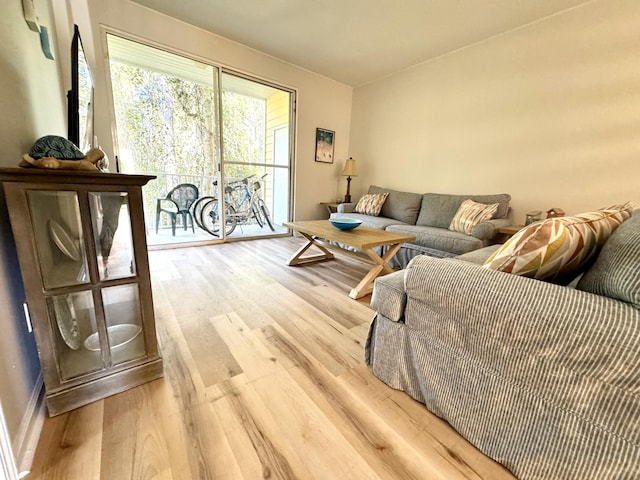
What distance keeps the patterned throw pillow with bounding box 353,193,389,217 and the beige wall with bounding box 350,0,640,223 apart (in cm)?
55

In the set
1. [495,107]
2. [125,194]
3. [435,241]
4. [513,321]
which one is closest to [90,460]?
[125,194]

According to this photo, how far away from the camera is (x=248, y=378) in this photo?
1.18m

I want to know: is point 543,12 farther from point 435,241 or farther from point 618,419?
point 618,419

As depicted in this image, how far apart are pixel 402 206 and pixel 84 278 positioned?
3.23 metres

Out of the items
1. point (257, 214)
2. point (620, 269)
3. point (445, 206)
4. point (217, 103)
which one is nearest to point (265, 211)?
point (257, 214)

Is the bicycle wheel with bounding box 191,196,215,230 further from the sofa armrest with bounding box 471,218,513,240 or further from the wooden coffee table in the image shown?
the sofa armrest with bounding box 471,218,513,240

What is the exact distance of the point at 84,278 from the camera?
0.95 meters

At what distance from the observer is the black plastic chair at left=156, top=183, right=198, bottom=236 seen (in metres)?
3.74

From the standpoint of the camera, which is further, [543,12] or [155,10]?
[155,10]

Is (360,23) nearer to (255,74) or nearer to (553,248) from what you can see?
(255,74)

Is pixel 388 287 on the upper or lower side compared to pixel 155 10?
lower

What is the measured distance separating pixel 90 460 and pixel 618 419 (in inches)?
59.6

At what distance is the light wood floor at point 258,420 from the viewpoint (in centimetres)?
81

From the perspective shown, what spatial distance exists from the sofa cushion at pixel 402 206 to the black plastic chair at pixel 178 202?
9.35 ft
